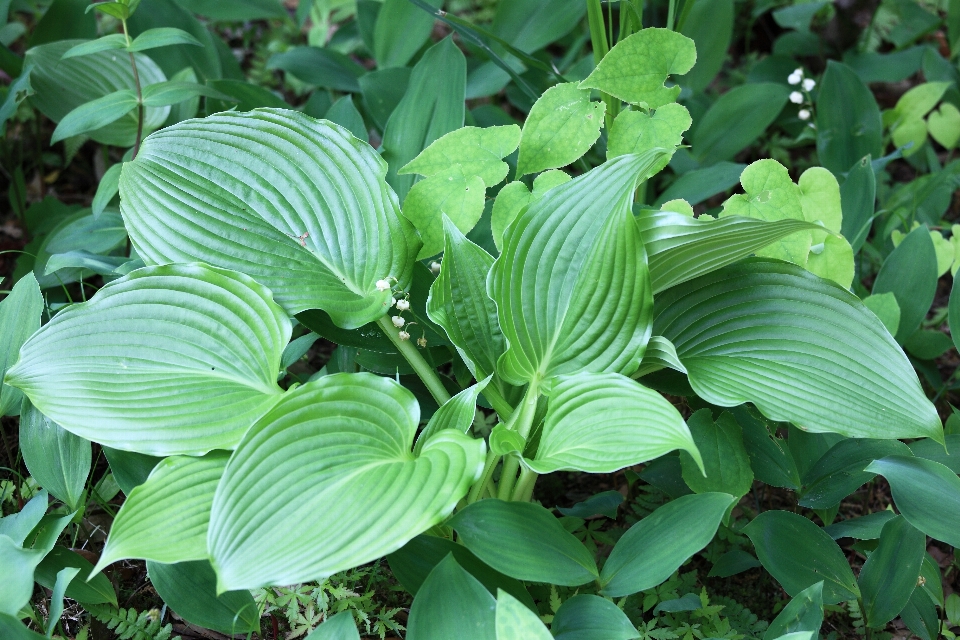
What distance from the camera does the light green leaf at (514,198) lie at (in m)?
1.47

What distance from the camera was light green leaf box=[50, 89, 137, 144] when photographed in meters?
1.71

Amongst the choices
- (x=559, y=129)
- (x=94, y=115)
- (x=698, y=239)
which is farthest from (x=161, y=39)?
(x=698, y=239)

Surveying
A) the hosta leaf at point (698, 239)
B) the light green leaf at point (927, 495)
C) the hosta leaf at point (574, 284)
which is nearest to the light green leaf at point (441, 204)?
the hosta leaf at point (574, 284)

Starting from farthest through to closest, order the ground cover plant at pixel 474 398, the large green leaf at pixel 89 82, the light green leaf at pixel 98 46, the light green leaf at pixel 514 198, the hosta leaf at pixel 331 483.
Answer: the large green leaf at pixel 89 82 < the light green leaf at pixel 98 46 < the light green leaf at pixel 514 198 < the ground cover plant at pixel 474 398 < the hosta leaf at pixel 331 483

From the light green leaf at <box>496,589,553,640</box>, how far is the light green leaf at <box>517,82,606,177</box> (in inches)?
34.4

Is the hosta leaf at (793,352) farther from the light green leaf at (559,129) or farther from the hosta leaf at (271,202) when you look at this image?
the hosta leaf at (271,202)

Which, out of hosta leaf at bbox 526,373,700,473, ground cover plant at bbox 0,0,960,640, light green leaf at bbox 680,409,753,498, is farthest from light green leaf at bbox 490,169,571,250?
light green leaf at bbox 680,409,753,498

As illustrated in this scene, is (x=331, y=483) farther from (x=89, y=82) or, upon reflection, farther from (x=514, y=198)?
(x=89, y=82)

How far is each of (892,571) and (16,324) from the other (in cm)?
176

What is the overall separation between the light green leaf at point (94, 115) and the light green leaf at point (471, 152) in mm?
769

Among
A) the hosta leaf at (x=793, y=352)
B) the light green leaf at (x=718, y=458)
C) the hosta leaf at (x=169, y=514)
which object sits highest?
the hosta leaf at (x=793, y=352)

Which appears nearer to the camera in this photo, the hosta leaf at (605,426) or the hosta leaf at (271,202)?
the hosta leaf at (605,426)

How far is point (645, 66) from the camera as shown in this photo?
4.85 ft

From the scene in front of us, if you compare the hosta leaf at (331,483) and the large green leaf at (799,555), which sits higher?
the hosta leaf at (331,483)
